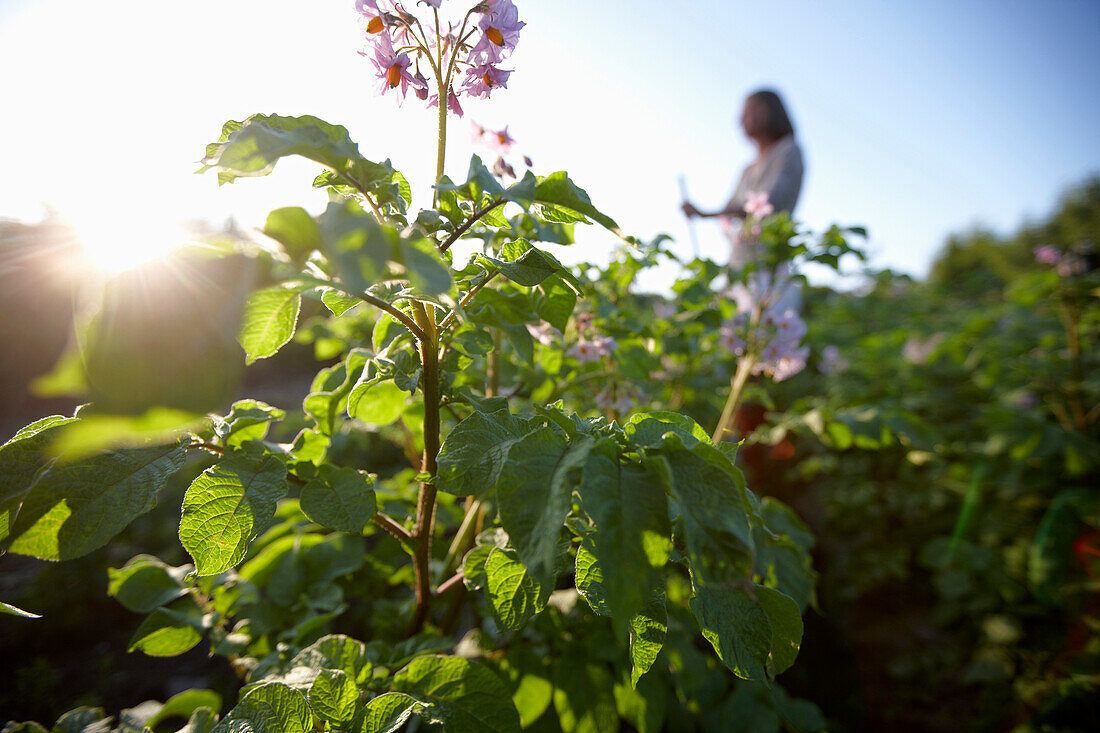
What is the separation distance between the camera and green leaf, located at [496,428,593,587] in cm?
49

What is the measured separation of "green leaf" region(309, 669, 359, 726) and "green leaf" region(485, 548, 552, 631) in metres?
0.25

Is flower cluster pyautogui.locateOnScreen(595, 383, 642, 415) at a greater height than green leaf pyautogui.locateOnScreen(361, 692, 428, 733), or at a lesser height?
greater

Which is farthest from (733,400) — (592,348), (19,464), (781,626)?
(19,464)

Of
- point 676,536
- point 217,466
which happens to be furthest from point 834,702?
point 217,466

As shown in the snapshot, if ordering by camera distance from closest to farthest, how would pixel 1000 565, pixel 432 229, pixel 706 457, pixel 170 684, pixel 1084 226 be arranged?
1. pixel 706 457
2. pixel 432 229
3. pixel 170 684
4. pixel 1000 565
5. pixel 1084 226

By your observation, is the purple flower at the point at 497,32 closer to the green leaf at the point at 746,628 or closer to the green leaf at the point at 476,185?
the green leaf at the point at 476,185

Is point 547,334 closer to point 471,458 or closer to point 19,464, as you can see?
point 471,458

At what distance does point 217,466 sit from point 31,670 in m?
2.66

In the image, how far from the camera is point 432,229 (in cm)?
68

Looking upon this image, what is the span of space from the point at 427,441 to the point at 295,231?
462 mm

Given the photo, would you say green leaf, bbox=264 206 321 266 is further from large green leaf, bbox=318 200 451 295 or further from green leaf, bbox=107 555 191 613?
green leaf, bbox=107 555 191 613

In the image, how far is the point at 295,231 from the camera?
0.48 metres

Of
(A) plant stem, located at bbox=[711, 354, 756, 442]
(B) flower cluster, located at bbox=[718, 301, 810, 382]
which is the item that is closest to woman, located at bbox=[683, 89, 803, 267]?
(B) flower cluster, located at bbox=[718, 301, 810, 382]

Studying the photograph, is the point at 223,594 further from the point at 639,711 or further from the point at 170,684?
the point at 170,684
